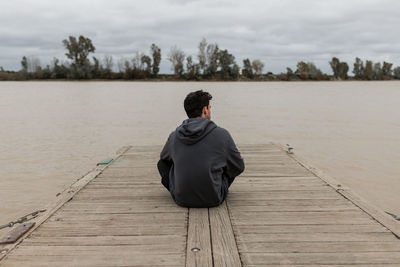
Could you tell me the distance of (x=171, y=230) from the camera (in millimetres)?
3010

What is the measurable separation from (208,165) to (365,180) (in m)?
6.38

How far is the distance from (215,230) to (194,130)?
94 cm

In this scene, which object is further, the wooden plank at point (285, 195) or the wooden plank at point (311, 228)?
the wooden plank at point (285, 195)

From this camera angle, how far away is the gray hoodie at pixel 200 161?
10.8ft

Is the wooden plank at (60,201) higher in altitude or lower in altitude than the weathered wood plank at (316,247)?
lower

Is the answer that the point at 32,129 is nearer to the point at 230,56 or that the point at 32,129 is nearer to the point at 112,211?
the point at 112,211

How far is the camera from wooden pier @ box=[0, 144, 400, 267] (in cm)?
252

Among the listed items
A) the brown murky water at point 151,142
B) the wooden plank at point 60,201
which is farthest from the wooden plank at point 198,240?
the brown murky water at point 151,142

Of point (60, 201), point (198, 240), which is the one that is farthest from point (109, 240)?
point (60, 201)

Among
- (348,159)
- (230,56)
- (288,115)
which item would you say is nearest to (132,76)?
(230,56)

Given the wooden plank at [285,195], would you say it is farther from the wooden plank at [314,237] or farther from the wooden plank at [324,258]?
the wooden plank at [324,258]

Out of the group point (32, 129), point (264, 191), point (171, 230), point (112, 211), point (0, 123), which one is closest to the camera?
point (171, 230)

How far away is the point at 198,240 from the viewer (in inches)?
109

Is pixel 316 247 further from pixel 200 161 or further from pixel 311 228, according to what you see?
pixel 200 161
